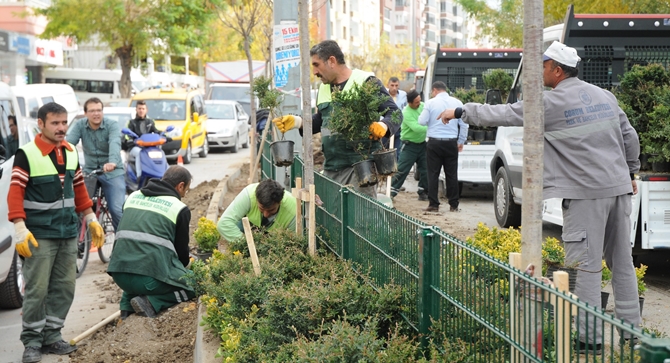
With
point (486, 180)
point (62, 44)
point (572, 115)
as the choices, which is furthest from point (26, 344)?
point (62, 44)

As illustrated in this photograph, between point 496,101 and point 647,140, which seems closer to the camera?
point 647,140

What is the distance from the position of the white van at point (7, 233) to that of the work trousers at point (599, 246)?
15.7 ft

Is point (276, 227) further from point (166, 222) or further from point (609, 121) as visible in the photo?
point (609, 121)

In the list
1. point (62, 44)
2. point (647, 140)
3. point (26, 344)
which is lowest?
point (26, 344)

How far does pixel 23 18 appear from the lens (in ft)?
135

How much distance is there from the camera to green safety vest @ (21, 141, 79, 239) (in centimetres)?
707

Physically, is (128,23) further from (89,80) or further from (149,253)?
(149,253)

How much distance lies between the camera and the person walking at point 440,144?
511 inches

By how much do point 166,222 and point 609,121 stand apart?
3715mm

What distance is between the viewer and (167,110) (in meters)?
25.0

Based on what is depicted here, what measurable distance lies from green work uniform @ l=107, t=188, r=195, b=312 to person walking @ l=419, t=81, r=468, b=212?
6092 mm

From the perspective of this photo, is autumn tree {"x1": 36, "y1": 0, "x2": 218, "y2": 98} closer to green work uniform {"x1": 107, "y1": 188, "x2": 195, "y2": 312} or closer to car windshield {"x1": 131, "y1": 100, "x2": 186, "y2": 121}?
car windshield {"x1": 131, "y1": 100, "x2": 186, "y2": 121}

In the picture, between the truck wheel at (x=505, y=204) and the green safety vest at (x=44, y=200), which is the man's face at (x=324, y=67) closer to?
the green safety vest at (x=44, y=200)

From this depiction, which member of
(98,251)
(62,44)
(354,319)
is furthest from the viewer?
(62,44)
